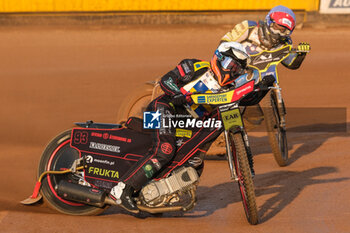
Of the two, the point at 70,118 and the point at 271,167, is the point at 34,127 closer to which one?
the point at 70,118

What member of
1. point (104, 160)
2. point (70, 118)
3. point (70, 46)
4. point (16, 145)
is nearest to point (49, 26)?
point (70, 46)

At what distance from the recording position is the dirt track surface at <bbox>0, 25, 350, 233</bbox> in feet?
22.4

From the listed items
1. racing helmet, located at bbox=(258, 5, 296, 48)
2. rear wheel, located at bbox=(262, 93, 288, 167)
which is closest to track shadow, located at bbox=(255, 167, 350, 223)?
rear wheel, located at bbox=(262, 93, 288, 167)

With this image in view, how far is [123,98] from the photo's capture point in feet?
42.5

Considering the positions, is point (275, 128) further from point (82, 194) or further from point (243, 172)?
point (82, 194)

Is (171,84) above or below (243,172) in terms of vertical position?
above

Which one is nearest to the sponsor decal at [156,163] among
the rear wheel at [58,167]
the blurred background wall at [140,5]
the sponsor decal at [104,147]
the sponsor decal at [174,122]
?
the sponsor decal at [174,122]

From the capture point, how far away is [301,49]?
8703 mm

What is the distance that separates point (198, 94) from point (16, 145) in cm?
435

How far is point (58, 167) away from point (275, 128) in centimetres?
323

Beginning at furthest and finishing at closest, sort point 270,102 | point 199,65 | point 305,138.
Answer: point 305,138, point 270,102, point 199,65

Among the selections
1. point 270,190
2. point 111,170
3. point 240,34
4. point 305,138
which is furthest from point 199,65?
point 305,138

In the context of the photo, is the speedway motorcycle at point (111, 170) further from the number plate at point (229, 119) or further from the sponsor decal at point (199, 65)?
the sponsor decal at point (199, 65)

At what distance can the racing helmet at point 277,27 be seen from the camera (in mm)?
8820
